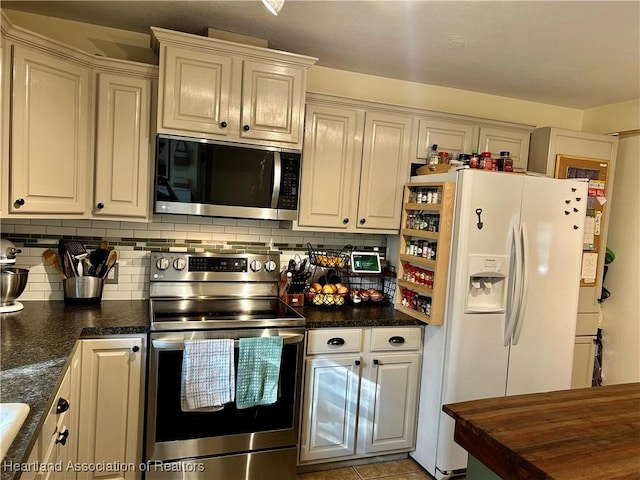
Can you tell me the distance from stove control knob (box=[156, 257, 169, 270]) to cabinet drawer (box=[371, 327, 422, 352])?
1279mm

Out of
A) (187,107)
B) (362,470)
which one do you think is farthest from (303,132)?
(362,470)

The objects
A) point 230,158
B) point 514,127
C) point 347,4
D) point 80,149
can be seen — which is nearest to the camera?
point 347,4

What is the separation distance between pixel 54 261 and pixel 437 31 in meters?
2.41

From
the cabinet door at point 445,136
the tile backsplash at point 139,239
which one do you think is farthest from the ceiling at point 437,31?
the tile backsplash at point 139,239

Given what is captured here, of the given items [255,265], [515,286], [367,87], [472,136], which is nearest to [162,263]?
[255,265]

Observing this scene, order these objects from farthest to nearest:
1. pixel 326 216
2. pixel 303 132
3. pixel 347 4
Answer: pixel 326 216
pixel 303 132
pixel 347 4

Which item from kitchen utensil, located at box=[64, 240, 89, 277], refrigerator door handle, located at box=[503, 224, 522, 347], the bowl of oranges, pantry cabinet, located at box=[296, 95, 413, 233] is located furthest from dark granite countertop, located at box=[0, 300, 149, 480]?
refrigerator door handle, located at box=[503, 224, 522, 347]

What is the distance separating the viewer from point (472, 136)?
3.12m

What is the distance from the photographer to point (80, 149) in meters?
2.29

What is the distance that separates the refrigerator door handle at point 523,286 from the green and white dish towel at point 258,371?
1.39 m

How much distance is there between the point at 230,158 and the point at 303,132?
0.47 meters

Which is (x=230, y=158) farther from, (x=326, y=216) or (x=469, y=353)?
(x=469, y=353)

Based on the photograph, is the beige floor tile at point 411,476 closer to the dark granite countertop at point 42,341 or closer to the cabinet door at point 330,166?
the cabinet door at point 330,166

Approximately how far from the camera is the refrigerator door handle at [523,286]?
259 centimetres
